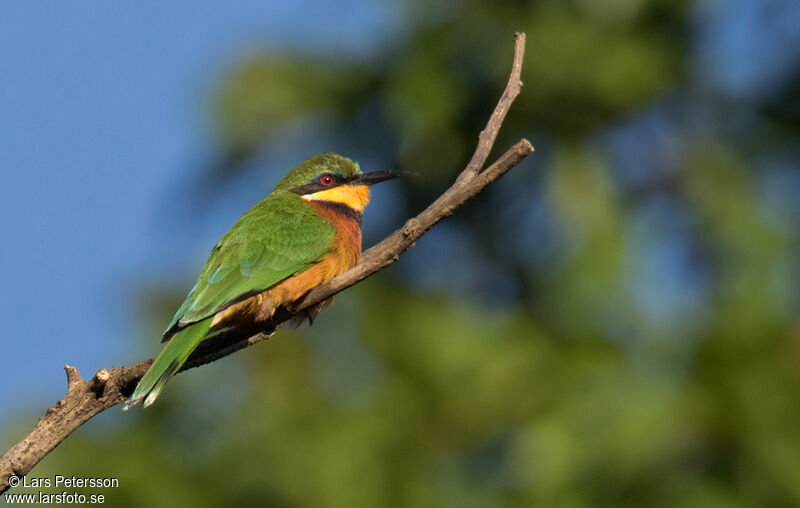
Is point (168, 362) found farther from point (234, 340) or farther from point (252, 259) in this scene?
point (252, 259)

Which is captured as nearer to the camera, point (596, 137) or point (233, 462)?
point (233, 462)

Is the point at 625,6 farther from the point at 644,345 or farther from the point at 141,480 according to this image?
the point at 141,480

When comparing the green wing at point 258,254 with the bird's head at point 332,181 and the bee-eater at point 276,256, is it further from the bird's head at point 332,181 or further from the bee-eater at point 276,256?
the bird's head at point 332,181

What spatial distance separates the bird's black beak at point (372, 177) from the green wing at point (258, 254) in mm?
379

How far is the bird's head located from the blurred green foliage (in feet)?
3.49

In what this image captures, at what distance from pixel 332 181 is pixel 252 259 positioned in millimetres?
989

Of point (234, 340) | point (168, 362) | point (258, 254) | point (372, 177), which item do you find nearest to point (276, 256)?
point (258, 254)

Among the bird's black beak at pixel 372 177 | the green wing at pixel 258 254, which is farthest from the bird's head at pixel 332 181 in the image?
the green wing at pixel 258 254

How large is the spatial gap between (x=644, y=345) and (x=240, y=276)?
2406mm

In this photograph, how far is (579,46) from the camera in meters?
6.89

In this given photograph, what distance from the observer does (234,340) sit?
155 inches

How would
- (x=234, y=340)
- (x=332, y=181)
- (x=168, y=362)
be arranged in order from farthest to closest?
(x=332, y=181) < (x=234, y=340) < (x=168, y=362)

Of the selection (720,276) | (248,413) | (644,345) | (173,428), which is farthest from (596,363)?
(173,428)

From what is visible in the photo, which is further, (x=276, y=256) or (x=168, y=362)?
(x=276, y=256)
